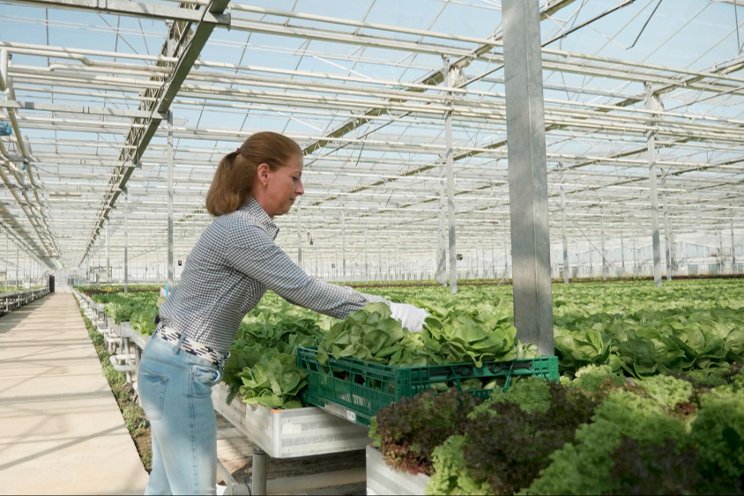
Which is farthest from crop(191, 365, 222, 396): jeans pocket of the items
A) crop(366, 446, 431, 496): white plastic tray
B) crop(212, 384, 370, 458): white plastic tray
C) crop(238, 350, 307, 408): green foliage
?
crop(238, 350, 307, 408): green foliage

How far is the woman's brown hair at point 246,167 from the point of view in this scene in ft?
6.69

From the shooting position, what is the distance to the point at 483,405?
1946mm

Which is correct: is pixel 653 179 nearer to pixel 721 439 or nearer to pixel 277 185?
pixel 277 185

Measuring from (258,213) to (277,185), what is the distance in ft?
0.36

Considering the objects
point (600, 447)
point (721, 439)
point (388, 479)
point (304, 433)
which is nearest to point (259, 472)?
point (304, 433)

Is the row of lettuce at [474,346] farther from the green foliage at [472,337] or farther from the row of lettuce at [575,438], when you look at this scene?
the row of lettuce at [575,438]

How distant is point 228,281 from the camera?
1.94 meters

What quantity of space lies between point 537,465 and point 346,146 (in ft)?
56.3

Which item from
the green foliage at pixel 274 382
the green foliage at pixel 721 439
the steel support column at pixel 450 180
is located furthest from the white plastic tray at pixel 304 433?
the steel support column at pixel 450 180

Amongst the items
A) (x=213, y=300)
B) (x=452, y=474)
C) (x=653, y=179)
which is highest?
(x=653, y=179)

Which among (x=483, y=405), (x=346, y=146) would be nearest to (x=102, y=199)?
(x=346, y=146)

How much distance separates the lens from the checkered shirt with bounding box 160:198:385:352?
6.23 feet

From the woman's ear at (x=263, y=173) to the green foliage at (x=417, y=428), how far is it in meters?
0.82

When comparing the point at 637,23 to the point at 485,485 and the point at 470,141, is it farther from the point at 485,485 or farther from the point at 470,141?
the point at 485,485
